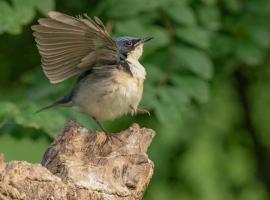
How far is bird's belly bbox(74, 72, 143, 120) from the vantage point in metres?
5.71

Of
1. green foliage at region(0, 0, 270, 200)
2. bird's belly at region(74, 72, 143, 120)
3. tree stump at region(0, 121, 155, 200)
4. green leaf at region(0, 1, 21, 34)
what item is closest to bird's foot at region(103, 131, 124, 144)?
tree stump at region(0, 121, 155, 200)

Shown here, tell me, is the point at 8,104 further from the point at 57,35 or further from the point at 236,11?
the point at 236,11

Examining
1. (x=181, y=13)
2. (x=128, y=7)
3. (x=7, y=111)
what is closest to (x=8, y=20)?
(x=7, y=111)

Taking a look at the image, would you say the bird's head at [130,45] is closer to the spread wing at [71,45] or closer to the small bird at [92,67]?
the small bird at [92,67]

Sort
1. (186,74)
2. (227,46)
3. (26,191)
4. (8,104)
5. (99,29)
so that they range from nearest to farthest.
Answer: (26,191) → (99,29) → (8,104) → (186,74) → (227,46)

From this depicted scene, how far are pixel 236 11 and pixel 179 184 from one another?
1759 mm

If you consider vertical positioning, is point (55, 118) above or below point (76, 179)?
below

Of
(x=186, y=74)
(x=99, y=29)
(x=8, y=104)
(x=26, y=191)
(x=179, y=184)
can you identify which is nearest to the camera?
(x=26, y=191)

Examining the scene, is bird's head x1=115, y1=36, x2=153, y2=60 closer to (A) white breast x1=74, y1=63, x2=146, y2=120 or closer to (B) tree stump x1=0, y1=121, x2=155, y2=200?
(A) white breast x1=74, y1=63, x2=146, y2=120

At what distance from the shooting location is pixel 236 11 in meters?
7.59

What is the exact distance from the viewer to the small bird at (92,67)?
546 centimetres

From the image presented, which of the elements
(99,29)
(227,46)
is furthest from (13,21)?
(227,46)

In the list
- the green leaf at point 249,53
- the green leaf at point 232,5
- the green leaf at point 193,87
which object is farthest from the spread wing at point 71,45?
the green leaf at point 232,5

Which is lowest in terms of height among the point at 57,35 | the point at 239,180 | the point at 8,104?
the point at 239,180
